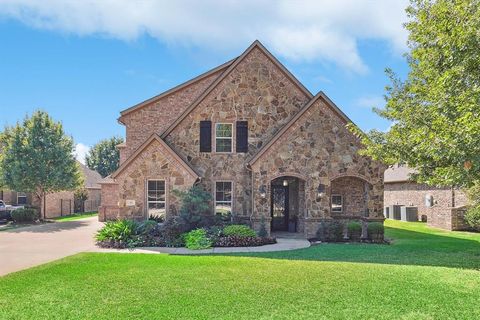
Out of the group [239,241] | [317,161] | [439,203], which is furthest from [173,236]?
[439,203]

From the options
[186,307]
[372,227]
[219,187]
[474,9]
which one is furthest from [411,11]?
[186,307]

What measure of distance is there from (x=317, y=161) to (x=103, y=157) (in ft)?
188

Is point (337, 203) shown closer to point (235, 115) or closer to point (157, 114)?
point (235, 115)

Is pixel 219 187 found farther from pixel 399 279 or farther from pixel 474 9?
pixel 474 9

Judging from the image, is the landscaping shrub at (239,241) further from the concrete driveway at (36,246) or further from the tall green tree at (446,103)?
the tall green tree at (446,103)

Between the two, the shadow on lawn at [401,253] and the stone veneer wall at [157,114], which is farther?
the stone veneer wall at [157,114]

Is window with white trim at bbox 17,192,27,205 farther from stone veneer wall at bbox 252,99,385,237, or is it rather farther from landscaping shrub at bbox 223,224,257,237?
stone veneer wall at bbox 252,99,385,237

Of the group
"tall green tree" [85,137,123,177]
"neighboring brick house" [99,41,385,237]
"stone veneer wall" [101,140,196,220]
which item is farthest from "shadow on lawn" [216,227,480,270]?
"tall green tree" [85,137,123,177]

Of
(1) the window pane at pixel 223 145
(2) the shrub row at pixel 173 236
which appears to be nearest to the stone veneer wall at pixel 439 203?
(2) the shrub row at pixel 173 236

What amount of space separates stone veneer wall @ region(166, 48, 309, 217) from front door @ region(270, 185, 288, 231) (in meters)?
2.30

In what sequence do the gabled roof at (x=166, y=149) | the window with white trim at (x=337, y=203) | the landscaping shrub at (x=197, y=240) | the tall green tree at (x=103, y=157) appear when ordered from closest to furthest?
the landscaping shrub at (x=197, y=240) → the gabled roof at (x=166, y=149) → the window with white trim at (x=337, y=203) → the tall green tree at (x=103, y=157)

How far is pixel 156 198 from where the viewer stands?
714 inches

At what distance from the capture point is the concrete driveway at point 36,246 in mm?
11883

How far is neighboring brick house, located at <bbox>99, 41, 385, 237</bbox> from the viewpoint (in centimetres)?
1747
